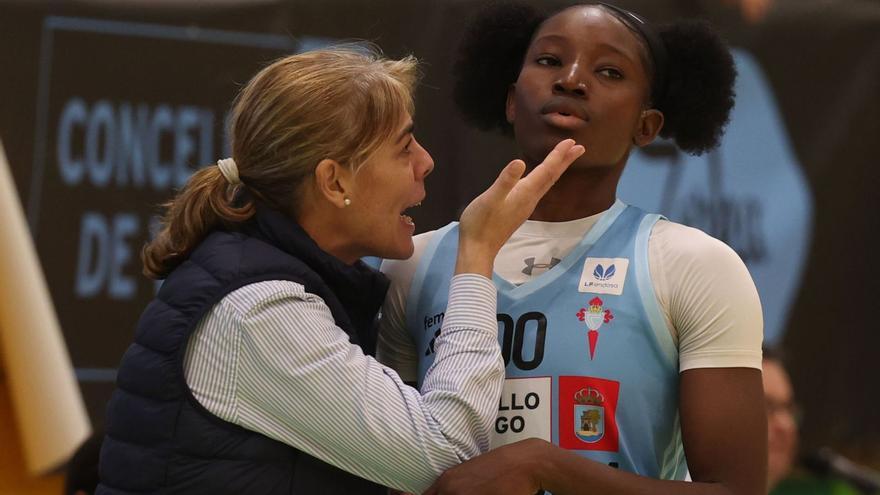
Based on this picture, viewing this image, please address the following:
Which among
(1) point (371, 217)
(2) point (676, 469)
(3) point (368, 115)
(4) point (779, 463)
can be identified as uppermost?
(3) point (368, 115)

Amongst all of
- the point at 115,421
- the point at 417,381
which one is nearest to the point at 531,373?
the point at 417,381

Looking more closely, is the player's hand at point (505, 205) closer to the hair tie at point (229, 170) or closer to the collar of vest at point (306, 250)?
the collar of vest at point (306, 250)

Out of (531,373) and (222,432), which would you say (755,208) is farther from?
(222,432)

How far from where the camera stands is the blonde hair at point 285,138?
5.94 ft

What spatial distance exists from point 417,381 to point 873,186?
2245 mm

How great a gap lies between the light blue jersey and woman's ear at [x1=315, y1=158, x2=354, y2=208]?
0.94 feet

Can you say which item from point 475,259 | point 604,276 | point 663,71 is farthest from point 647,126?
point 475,259

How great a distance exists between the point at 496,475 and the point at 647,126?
649 millimetres

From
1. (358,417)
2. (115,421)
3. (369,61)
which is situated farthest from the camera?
(369,61)

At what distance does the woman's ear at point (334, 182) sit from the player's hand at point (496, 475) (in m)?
0.42

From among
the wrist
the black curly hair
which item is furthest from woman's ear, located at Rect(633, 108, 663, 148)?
the wrist

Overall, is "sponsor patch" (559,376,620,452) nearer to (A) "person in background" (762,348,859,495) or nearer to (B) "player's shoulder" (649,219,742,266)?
(B) "player's shoulder" (649,219,742,266)

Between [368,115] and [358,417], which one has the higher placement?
[368,115]

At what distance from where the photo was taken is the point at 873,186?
12.5ft
